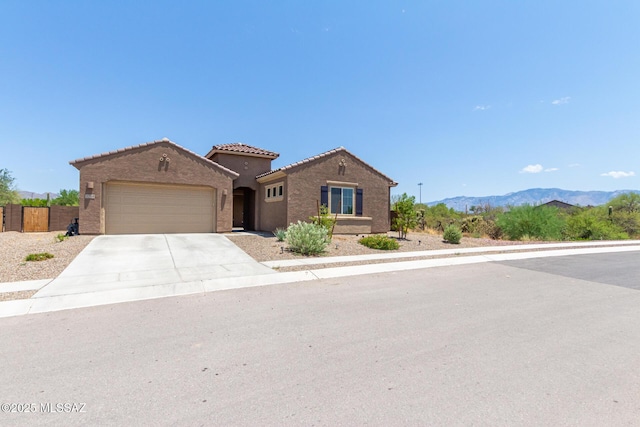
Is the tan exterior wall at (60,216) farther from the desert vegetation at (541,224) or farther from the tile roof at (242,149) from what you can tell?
the desert vegetation at (541,224)

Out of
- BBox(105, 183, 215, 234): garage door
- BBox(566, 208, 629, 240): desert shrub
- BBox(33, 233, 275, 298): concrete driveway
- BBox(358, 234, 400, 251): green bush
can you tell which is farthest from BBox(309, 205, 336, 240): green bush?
BBox(566, 208, 629, 240): desert shrub

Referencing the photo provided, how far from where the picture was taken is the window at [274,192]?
56.7 feet

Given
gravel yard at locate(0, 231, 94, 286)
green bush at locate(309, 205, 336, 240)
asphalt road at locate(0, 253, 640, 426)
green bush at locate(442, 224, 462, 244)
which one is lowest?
asphalt road at locate(0, 253, 640, 426)

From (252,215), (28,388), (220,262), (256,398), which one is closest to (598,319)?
(256,398)

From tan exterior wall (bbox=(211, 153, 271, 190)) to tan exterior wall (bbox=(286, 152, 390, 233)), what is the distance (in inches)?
181

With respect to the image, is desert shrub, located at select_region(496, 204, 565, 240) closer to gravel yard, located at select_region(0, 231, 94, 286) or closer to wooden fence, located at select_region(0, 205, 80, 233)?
gravel yard, located at select_region(0, 231, 94, 286)

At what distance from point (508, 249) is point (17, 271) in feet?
57.6

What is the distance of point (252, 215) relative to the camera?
21016 millimetres

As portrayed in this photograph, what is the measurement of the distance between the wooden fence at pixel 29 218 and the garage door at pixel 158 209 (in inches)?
241

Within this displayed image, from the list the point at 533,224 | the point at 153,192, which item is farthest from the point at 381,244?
the point at 533,224

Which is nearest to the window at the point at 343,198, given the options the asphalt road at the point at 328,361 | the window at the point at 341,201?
the window at the point at 341,201

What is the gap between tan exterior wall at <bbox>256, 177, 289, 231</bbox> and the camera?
1658 cm

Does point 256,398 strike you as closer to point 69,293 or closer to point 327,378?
point 327,378

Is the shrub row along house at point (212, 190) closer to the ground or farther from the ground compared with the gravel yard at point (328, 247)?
farther from the ground
